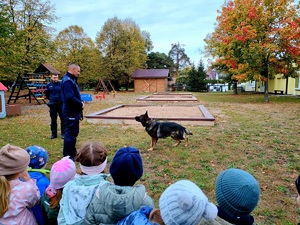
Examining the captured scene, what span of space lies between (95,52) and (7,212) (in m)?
40.9

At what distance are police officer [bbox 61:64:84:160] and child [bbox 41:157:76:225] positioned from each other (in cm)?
284

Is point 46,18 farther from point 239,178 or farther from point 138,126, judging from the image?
point 239,178

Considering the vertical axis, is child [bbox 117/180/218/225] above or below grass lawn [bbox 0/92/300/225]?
above

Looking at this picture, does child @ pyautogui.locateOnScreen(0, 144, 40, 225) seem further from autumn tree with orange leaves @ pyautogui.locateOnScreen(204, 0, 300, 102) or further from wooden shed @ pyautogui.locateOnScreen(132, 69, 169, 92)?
wooden shed @ pyautogui.locateOnScreen(132, 69, 169, 92)

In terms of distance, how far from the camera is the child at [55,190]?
207 centimetres

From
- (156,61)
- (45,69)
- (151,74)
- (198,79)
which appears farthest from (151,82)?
(45,69)

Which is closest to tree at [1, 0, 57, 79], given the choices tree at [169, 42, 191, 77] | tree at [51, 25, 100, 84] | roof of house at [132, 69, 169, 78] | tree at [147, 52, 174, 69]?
tree at [51, 25, 100, 84]

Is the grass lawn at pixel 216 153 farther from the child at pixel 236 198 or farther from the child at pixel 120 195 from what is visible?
the child at pixel 120 195

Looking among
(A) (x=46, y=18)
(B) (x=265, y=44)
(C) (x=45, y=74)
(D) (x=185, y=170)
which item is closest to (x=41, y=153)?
(D) (x=185, y=170)

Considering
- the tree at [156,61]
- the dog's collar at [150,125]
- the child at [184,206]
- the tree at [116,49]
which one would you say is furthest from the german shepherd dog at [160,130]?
the tree at [156,61]

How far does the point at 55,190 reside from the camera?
2.12 meters

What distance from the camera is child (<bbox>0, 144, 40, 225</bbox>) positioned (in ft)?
6.23

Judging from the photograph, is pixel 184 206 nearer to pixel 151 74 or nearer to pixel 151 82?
pixel 151 82

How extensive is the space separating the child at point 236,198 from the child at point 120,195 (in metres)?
0.51
